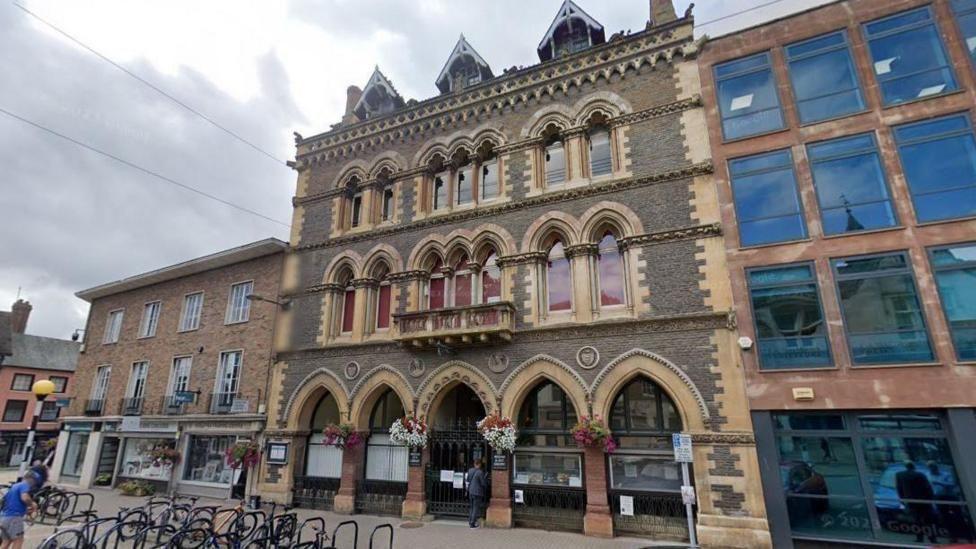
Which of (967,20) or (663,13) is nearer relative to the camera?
(967,20)

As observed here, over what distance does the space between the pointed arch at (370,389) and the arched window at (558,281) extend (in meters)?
5.36

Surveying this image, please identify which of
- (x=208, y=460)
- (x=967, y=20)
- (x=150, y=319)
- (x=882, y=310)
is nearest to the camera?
(x=882, y=310)

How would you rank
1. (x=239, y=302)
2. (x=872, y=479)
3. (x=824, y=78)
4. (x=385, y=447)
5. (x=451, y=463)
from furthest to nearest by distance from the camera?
(x=239, y=302), (x=385, y=447), (x=451, y=463), (x=824, y=78), (x=872, y=479)

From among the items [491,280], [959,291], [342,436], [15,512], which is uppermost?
[491,280]

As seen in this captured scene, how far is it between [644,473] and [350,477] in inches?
357

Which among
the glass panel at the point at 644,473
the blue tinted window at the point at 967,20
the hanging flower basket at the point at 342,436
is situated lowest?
the glass panel at the point at 644,473

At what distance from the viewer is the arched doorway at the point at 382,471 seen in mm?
14930

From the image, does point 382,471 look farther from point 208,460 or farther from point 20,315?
point 20,315

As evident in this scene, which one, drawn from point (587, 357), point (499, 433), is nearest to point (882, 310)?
point (587, 357)

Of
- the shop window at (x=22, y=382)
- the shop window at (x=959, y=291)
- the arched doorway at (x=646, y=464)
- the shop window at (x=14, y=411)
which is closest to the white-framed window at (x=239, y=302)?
the arched doorway at (x=646, y=464)

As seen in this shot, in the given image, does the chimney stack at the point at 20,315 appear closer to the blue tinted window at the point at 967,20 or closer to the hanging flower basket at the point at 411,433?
the hanging flower basket at the point at 411,433

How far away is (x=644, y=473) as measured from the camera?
12141 mm

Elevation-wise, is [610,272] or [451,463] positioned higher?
[610,272]

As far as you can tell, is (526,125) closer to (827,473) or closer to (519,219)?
(519,219)
